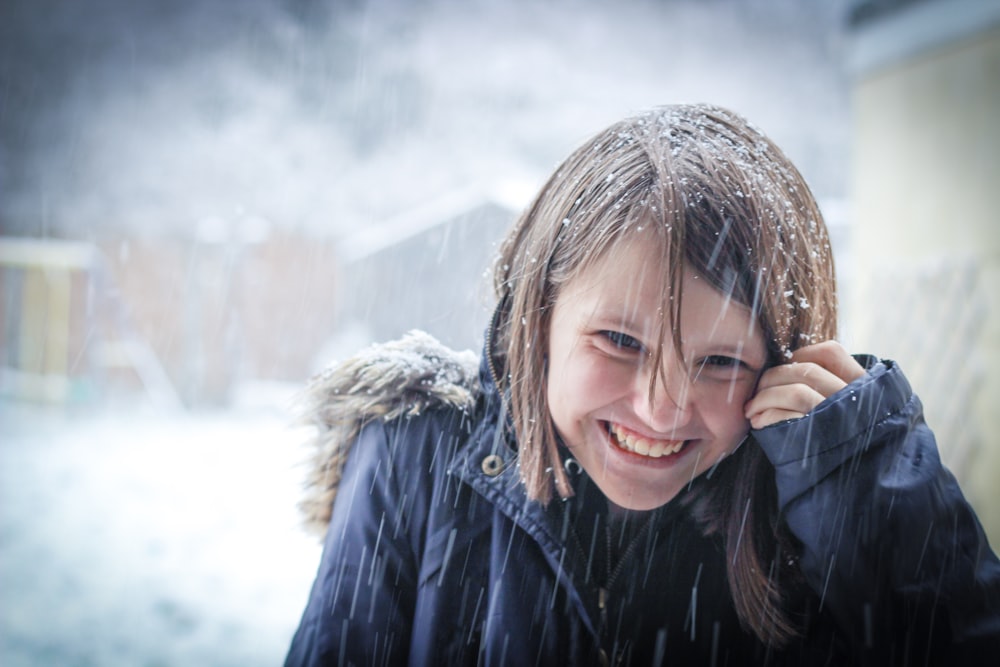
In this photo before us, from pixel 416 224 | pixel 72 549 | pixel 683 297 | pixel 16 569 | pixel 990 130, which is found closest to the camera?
pixel 683 297

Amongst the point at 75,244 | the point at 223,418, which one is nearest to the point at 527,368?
the point at 223,418

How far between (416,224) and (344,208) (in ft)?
2.21

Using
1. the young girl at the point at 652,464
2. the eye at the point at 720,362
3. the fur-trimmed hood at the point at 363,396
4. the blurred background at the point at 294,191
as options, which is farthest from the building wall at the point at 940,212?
the fur-trimmed hood at the point at 363,396

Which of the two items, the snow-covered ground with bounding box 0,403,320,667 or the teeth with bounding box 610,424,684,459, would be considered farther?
the snow-covered ground with bounding box 0,403,320,667

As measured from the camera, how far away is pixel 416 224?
1.71 meters

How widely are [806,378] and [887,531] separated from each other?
0.59ft

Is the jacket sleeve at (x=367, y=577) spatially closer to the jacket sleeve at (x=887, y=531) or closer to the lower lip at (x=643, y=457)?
the lower lip at (x=643, y=457)

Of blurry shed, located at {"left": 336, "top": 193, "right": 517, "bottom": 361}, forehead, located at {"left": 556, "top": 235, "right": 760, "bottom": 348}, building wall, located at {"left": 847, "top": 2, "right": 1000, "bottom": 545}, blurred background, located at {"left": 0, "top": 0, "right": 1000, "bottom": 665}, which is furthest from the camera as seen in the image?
building wall, located at {"left": 847, "top": 2, "right": 1000, "bottom": 545}

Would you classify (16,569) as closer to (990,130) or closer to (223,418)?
(223,418)

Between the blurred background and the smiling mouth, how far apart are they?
2.92ft

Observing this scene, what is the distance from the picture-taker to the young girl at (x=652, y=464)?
0.64 meters

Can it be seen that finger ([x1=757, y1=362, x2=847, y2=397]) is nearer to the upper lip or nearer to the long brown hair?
the long brown hair

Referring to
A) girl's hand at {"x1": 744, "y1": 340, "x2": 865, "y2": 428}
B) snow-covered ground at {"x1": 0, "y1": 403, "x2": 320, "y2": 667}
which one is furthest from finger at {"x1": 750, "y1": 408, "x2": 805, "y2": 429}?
snow-covered ground at {"x1": 0, "y1": 403, "x2": 320, "y2": 667}

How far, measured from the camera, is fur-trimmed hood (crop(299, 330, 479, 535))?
760 millimetres
